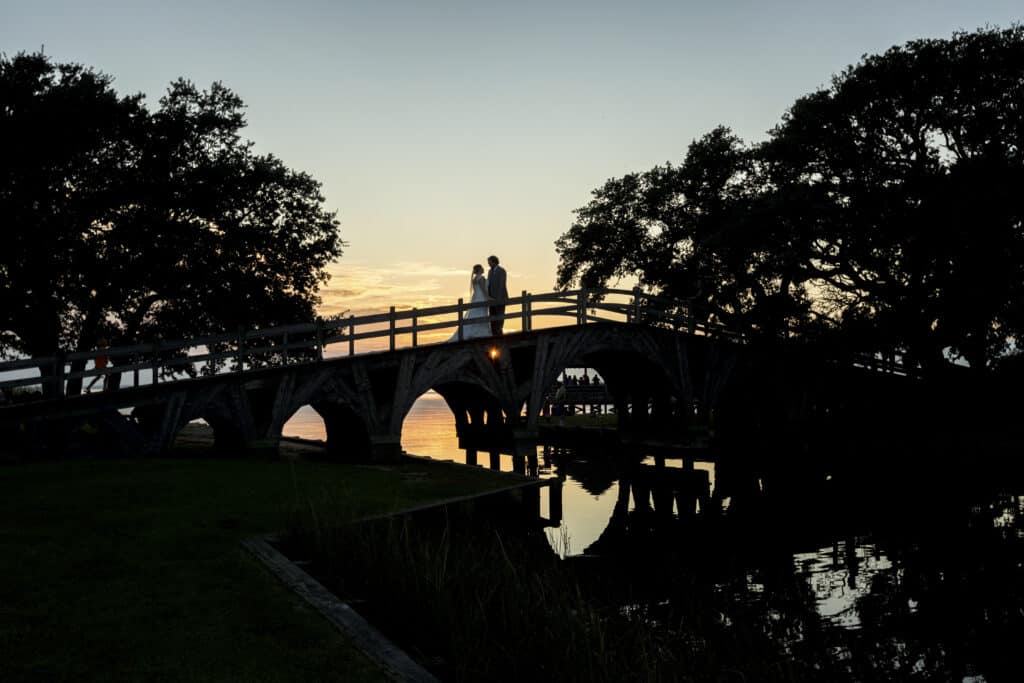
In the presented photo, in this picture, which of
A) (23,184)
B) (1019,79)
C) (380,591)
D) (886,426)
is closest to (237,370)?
(23,184)

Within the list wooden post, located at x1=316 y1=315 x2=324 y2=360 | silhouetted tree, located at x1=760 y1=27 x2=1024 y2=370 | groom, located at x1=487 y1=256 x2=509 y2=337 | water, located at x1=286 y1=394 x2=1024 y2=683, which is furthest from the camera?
silhouetted tree, located at x1=760 y1=27 x2=1024 y2=370

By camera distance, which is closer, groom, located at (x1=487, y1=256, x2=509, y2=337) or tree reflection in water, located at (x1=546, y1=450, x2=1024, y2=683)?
tree reflection in water, located at (x1=546, y1=450, x2=1024, y2=683)

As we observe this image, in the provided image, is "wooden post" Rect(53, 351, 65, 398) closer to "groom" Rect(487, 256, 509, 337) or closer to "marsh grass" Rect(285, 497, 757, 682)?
"marsh grass" Rect(285, 497, 757, 682)

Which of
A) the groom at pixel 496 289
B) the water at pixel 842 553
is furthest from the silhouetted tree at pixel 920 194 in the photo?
the groom at pixel 496 289

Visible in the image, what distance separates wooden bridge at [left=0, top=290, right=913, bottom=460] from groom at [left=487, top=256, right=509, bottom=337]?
39cm

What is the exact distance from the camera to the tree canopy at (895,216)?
3042cm

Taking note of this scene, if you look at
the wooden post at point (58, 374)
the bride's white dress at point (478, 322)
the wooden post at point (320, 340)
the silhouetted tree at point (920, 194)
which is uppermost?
the silhouetted tree at point (920, 194)

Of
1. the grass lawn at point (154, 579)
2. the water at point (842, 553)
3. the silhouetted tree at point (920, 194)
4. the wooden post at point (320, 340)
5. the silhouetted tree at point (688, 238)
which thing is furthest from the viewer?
the silhouetted tree at point (688, 238)

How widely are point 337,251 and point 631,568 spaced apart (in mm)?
22007

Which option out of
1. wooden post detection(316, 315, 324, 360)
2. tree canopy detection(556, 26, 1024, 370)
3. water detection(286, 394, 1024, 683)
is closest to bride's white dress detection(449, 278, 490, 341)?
wooden post detection(316, 315, 324, 360)

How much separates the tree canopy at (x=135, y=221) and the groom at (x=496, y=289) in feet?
29.6

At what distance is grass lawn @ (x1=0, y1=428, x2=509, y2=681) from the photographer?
23.0 ft

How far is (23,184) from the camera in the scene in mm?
26938

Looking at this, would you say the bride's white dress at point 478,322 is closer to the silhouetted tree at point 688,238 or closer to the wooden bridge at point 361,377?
the wooden bridge at point 361,377
